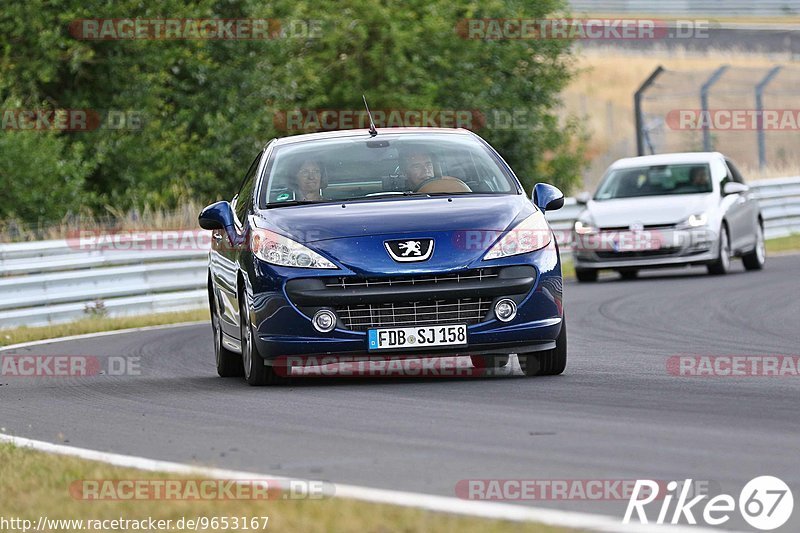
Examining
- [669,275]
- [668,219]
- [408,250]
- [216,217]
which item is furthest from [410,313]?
[669,275]

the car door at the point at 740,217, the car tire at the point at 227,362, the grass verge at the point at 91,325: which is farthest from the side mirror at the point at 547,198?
the car door at the point at 740,217

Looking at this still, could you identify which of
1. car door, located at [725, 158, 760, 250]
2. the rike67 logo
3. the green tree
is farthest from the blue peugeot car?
the green tree

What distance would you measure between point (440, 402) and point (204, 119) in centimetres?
2327

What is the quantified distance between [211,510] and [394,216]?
4.53 m

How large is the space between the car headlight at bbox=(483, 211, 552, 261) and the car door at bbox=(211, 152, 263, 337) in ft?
5.66

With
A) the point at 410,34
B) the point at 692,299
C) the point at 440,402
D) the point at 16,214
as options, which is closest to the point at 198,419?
the point at 440,402

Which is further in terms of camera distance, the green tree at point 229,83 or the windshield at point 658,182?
the green tree at point 229,83

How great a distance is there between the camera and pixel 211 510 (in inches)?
232

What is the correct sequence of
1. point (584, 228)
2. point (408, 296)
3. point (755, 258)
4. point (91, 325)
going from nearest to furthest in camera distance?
point (408, 296) < point (91, 325) < point (584, 228) < point (755, 258)

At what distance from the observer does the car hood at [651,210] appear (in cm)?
2164

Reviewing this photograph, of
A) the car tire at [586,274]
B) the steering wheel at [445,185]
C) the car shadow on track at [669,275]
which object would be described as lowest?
the car shadow on track at [669,275]

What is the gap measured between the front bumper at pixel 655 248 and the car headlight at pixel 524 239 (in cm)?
1118

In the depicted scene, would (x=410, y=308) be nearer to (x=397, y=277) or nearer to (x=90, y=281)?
(x=397, y=277)

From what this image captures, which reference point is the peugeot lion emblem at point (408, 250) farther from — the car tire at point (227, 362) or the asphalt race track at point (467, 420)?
the car tire at point (227, 362)
